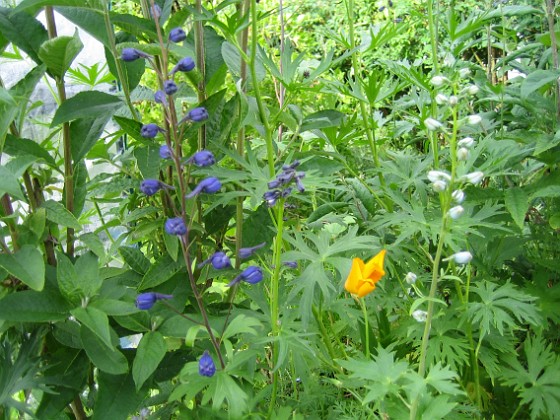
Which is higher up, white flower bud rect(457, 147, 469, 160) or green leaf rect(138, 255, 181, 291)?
white flower bud rect(457, 147, 469, 160)

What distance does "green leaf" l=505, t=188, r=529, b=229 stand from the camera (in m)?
1.29

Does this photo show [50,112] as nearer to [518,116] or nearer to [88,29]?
[88,29]

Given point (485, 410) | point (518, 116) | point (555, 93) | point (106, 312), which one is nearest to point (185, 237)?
point (106, 312)

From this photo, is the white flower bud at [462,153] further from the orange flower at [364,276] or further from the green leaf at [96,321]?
the green leaf at [96,321]

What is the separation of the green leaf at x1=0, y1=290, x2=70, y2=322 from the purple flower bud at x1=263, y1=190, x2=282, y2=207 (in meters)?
0.41

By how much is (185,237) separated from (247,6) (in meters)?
0.49

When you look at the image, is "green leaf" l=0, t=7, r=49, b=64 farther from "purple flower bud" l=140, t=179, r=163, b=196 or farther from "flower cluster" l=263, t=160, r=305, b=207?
"flower cluster" l=263, t=160, r=305, b=207

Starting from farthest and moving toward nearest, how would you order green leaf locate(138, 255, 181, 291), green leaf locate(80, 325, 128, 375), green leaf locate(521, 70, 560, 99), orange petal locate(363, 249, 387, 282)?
green leaf locate(521, 70, 560, 99)
green leaf locate(138, 255, 181, 291)
green leaf locate(80, 325, 128, 375)
orange petal locate(363, 249, 387, 282)

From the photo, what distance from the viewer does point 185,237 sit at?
1.01 m

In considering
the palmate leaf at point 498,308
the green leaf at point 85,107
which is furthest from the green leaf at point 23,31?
the palmate leaf at point 498,308

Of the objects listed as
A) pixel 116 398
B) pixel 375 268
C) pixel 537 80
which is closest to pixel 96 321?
pixel 116 398

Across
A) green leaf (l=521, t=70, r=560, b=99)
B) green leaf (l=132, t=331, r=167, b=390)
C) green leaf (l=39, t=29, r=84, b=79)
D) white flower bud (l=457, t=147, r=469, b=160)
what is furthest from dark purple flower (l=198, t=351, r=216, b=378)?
green leaf (l=521, t=70, r=560, b=99)

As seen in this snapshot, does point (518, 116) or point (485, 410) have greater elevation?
point (518, 116)

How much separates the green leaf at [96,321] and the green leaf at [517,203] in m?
0.77
